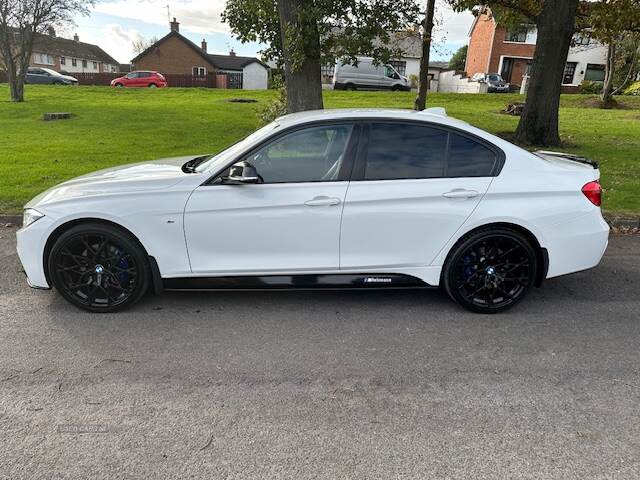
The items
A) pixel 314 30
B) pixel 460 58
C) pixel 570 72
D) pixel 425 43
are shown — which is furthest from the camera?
pixel 460 58

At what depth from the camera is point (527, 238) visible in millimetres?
3967

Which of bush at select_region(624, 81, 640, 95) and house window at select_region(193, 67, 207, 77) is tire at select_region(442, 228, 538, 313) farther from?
house window at select_region(193, 67, 207, 77)

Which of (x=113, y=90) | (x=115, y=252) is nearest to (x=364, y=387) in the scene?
Answer: (x=115, y=252)

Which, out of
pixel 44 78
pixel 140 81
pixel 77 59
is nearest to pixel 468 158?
pixel 140 81

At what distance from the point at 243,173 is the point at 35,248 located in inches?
68.1

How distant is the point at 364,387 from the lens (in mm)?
3020

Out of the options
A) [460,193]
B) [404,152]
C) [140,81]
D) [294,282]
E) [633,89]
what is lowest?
[294,282]

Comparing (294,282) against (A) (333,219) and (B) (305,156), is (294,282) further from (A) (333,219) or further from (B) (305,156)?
(B) (305,156)

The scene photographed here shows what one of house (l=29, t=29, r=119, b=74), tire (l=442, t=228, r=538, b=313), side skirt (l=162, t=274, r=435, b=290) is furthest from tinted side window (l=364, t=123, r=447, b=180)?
house (l=29, t=29, r=119, b=74)

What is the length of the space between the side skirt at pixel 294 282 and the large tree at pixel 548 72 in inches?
336

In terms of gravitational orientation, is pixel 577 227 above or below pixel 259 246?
above

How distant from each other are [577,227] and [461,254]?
961 mm

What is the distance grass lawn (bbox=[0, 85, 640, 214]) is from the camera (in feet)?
25.8

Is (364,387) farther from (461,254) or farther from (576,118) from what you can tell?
(576,118)
